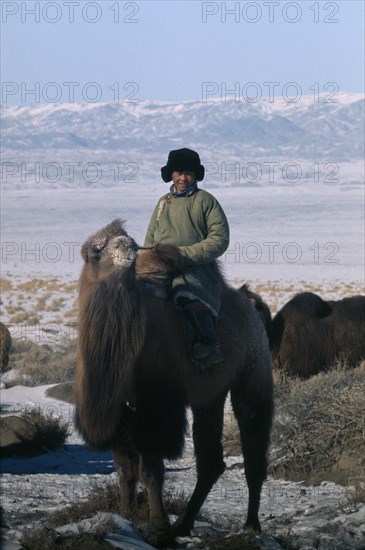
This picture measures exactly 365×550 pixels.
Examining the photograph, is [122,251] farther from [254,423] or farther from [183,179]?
[254,423]

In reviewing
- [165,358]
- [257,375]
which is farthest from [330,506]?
[165,358]

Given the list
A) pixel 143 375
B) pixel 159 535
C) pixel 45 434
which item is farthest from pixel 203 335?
pixel 45 434

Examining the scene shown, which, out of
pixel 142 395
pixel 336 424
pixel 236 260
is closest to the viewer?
pixel 142 395

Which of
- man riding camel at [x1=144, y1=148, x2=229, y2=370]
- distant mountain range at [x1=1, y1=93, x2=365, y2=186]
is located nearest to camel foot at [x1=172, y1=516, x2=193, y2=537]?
man riding camel at [x1=144, y1=148, x2=229, y2=370]

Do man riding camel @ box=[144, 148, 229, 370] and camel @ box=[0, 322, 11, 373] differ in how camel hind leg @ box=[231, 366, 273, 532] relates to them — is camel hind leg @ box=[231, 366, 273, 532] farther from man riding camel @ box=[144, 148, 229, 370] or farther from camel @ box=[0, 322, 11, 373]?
camel @ box=[0, 322, 11, 373]

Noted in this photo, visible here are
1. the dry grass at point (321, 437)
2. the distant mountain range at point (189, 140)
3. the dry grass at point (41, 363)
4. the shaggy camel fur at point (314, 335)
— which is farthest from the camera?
the distant mountain range at point (189, 140)

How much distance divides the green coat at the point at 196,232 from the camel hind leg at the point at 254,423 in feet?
2.22

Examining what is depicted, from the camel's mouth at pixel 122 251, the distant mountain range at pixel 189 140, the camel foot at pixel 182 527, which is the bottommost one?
the camel foot at pixel 182 527

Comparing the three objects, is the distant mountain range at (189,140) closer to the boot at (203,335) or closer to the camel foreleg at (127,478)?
the camel foreleg at (127,478)

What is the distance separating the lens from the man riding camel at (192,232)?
265 inches

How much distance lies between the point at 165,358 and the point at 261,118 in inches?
7536

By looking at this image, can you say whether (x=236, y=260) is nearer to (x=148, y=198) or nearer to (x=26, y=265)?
(x=26, y=265)

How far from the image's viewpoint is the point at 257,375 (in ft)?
23.6

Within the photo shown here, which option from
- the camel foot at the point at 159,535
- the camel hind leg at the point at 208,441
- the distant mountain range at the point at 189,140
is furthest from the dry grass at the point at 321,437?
the distant mountain range at the point at 189,140
